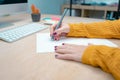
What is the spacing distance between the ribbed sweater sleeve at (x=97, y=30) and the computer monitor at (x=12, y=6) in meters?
0.47

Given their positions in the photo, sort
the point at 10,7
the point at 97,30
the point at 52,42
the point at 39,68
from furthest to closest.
Result: the point at 10,7 < the point at 97,30 < the point at 52,42 < the point at 39,68

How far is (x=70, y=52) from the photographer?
1.78 ft

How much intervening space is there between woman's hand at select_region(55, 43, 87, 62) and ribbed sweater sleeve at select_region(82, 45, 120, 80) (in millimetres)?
23

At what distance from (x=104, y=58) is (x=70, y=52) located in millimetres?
128

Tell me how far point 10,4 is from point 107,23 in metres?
0.65

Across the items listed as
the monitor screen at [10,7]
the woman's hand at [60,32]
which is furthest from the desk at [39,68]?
the monitor screen at [10,7]

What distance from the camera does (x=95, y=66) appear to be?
475 mm

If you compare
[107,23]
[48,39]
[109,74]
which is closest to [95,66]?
[109,74]

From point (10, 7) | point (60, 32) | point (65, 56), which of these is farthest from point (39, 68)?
point (10, 7)

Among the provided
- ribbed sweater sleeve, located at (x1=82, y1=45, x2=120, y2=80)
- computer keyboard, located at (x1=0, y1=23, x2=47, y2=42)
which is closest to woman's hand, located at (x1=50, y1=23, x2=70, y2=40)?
computer keyboard, located at (x1=0, y1=23, x2=47, y2=42)

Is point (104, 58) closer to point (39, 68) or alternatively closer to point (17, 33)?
point (39, 68)

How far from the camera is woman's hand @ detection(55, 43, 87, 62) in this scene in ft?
1.67

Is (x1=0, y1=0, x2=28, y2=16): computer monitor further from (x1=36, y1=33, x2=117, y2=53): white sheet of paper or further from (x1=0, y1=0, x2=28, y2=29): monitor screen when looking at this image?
(x1=36, y1=33, x2=117, y2=53): white sheet of paper

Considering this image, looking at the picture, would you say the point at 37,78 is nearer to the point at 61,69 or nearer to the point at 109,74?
the point at 61,69
